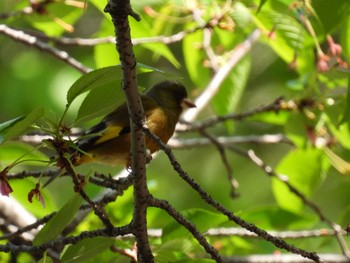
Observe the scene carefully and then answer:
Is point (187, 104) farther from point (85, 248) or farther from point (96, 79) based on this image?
point (96, 79)

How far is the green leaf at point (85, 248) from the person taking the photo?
252 cm

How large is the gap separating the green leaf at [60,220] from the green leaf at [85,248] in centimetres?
8

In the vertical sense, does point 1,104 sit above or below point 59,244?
below

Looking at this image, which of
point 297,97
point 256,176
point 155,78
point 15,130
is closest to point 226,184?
point 256,176

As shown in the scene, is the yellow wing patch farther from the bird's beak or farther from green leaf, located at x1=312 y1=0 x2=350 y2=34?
green leaf, located at x1=312 y1=0 x2=350 y2=34

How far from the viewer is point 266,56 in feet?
25.0

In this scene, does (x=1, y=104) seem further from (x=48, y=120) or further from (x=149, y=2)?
(x=48, y=120)

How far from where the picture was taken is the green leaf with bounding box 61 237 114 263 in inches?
99.2

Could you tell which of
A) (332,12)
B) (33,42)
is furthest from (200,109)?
(332,12)

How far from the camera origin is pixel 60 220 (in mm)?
2457

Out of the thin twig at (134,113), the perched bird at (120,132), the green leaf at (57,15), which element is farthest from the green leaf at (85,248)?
the green leaf at (57,15)

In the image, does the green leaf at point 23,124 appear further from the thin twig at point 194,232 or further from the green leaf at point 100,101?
the thin twig at point 194,232

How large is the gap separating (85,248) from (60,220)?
14 cm

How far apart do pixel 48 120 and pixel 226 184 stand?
455cm
